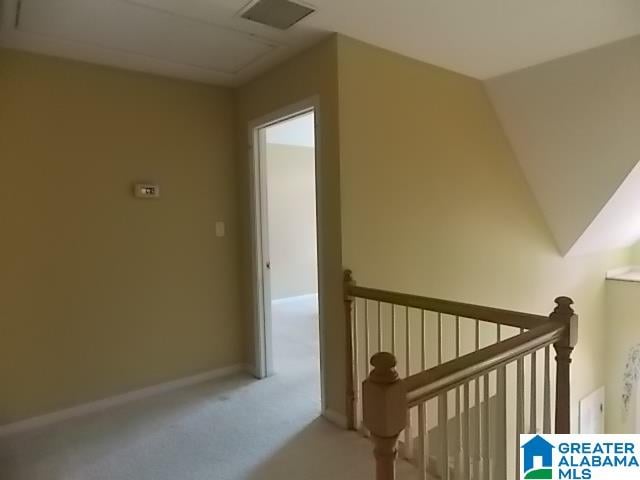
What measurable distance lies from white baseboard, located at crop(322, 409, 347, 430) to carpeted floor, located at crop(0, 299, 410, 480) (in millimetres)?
48

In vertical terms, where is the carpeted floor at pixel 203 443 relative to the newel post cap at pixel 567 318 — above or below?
below

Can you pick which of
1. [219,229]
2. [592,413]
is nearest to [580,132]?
[219,229]

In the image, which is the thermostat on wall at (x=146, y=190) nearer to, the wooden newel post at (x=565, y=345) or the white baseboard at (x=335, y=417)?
the white baseboard at (x=335, y=417)

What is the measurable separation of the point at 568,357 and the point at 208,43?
2.59 m

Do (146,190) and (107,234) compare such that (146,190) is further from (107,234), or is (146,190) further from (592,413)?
(592,413)

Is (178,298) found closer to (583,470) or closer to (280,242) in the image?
(583,470)

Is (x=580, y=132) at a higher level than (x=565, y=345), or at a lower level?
higher

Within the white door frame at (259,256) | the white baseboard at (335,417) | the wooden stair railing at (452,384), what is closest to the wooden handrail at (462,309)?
the wooden stair railing at (452,384)

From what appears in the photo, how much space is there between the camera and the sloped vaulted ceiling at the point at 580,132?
2.84m

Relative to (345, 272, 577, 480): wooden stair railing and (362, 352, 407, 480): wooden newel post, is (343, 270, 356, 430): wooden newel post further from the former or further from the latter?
(362, 352, 407, 480): wooden newel post

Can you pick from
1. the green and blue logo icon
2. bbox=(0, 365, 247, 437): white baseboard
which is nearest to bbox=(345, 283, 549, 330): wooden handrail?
the green and blue logo icon

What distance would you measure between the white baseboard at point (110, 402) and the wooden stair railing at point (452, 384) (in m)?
1.37

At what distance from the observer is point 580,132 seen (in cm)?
320

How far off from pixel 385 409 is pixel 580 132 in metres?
3.03
